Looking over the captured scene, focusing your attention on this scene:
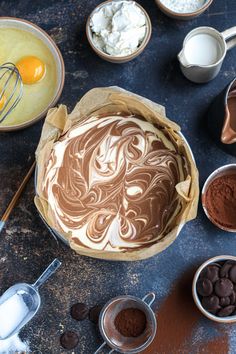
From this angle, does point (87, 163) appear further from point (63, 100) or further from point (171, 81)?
point (171, 81)

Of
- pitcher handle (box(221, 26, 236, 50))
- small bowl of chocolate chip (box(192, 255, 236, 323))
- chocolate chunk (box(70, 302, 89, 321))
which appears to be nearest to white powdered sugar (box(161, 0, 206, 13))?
pitcher handle (box(221, 26, 236, 50))

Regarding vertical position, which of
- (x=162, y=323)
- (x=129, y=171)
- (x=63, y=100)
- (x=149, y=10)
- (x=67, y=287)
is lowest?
(x=162, y=323)

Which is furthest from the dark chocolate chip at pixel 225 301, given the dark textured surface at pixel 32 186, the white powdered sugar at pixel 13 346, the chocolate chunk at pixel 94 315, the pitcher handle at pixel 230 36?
the pitcher handle at pixel 230 36

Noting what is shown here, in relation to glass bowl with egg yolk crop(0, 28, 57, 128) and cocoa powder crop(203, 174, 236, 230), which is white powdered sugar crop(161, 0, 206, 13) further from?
cocoa powder crop(203, 174, 236, 230)

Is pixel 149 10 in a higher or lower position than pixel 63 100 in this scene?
higher

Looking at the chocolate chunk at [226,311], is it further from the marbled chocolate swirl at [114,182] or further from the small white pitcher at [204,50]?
the small white pitcher at [204,50]

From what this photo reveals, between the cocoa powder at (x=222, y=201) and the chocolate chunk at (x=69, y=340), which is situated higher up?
the cocoa powder at (x=222, y=201)

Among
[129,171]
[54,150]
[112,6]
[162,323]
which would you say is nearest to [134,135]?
[129,171]
